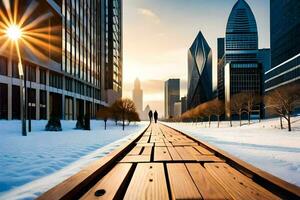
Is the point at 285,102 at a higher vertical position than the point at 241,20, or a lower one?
lower

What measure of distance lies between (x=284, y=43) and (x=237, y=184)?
12289 cm

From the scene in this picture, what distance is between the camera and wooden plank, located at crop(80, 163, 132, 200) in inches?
92.5

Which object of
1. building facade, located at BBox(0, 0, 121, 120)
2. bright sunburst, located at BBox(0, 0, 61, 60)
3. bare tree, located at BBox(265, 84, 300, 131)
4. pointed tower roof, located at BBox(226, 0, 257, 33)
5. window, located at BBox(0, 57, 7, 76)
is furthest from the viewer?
pointed tower roof, located at BBox(226, 0, 257, 33)

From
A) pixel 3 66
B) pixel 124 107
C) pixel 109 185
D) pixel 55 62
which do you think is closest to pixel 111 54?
pixel 55 62

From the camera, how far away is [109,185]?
2721 millimetres

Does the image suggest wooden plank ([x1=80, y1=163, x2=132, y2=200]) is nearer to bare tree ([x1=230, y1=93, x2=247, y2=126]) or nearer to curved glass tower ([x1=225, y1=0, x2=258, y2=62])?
bare tree ([x1=230, y1=93, x2=247, y2=126])

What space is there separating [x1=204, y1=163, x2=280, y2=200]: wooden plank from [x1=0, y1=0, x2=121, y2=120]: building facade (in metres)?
20.5

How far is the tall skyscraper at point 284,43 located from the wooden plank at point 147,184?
77.4m

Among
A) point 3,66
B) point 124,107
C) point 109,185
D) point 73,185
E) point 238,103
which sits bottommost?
point 109,185

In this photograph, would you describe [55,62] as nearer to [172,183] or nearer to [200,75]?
[172,183]

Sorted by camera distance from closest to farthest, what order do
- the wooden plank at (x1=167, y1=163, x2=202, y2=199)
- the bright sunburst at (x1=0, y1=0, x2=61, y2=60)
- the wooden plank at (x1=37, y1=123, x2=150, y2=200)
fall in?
1. the wooden plank at (x1=37, y1=123, x2=150, y2=200)
2. the wooden plank at (x1=167, y1=163, x2=202, y2=199)
3. the bright sunburst at (x1=0, y1=0, x2=61, y2=60)

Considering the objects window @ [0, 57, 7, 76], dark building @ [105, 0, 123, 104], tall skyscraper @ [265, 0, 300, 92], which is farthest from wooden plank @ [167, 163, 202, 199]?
tall skyscraper @ [265, 0, 300, 92]

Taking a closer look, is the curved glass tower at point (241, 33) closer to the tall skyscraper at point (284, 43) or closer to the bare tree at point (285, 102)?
the tall skyscraper at point (284, 43)

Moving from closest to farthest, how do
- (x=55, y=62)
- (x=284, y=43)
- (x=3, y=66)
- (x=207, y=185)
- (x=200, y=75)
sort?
1. (x=207, y=185)
2. (x=3, y=66)
3. (x=55, y=62)
4. (x=284, y=43)
5. (x=200, y=75)
